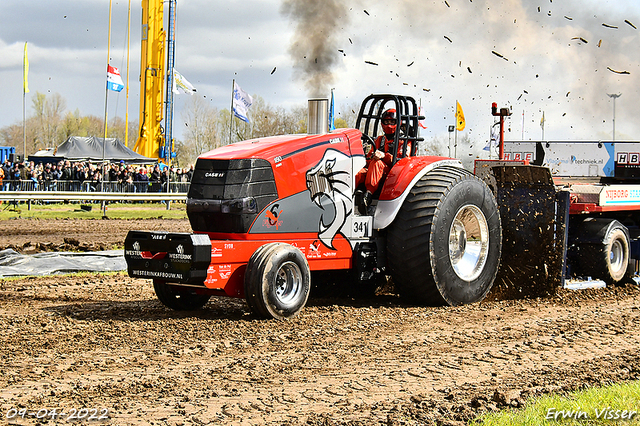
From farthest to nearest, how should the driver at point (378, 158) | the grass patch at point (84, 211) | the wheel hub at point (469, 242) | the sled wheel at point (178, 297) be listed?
the grass patch at point (84, 211), the wheel hub at point (469, 242), the driver at point (378, 158), the sled wheel at point (178, 297)

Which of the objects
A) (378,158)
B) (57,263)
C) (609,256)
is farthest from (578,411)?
(57,263)

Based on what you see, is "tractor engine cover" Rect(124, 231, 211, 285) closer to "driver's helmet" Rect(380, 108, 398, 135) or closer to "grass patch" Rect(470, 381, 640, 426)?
"driver's helmet" Rect(380, 108, 398, 135)

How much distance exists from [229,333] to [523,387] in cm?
267

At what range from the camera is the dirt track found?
436 centimetres

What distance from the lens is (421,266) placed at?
7609 millimetres

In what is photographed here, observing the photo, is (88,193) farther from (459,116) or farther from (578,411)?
(459,116)

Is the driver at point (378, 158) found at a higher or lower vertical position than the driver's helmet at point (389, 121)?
lower

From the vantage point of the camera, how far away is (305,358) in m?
5.50

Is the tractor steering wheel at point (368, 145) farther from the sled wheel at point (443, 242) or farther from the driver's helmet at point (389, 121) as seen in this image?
the sled wheel at point (443, 242)

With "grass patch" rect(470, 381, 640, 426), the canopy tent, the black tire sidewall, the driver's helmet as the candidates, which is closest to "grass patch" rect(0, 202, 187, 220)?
the canopy tent

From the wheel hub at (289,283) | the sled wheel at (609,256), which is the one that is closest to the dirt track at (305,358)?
the wheel hub at (289,283)

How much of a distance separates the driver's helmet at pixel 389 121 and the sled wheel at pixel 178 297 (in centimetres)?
276

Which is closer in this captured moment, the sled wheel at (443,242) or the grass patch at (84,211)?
the sled wheel at (443,242)

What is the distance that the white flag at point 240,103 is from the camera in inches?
1169
